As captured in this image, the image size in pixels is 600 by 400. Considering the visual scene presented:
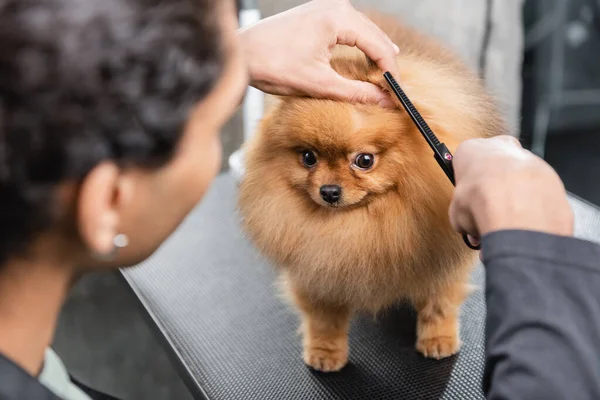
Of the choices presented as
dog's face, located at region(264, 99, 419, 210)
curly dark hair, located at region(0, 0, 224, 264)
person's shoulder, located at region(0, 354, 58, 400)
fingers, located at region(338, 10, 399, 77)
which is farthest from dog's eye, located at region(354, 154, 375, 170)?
person's shoulder, located at region(0, 354, 58, 400)

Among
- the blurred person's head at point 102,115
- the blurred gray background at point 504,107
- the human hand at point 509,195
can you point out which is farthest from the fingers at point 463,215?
the blurred gray background at point 504,107

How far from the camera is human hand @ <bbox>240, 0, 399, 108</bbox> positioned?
74cm

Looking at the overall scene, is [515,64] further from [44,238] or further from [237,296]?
[44,238]

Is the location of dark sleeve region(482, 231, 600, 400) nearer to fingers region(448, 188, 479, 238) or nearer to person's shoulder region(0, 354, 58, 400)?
fingers region(448, 188, 479, 238)

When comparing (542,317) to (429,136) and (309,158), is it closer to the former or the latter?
(429,136)

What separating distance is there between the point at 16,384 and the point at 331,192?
Answer: 1.29 feet

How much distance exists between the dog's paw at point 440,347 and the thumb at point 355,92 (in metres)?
0.37

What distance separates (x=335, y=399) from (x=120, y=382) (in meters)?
0.90

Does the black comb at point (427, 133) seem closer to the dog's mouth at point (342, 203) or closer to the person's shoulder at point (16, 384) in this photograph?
the dog's mouth at point (342, 203)

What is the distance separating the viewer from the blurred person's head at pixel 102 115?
0.39 metres

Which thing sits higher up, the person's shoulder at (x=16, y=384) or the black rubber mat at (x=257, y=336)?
the person's shoulder at (x=16, y=384)

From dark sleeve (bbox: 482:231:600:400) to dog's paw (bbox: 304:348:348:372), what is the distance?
396 mm

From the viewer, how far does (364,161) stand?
2.43ft

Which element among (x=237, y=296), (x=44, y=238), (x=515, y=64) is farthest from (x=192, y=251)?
(x=515, y=64)
